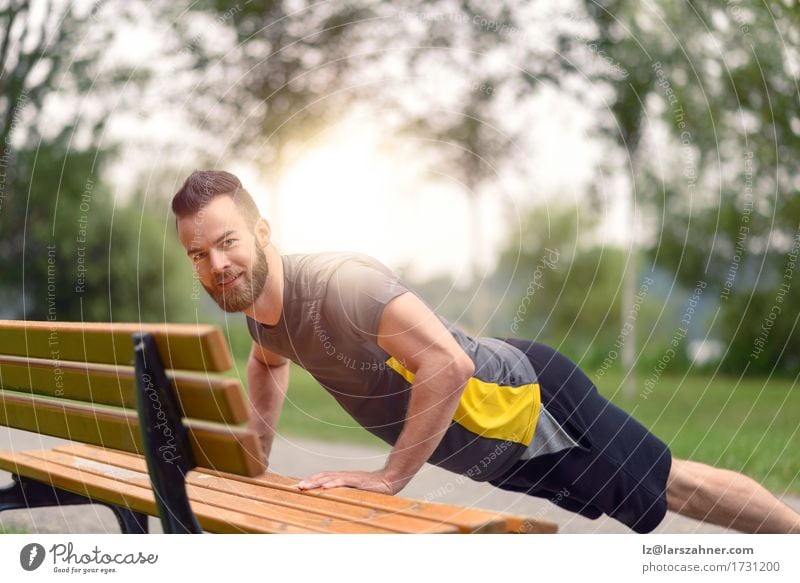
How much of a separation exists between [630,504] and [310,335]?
3.26 feet

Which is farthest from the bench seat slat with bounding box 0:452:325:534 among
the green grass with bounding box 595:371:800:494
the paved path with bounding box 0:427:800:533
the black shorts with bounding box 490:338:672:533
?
the green grass with bounding box 595:371:800:494

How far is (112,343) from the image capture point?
195cm

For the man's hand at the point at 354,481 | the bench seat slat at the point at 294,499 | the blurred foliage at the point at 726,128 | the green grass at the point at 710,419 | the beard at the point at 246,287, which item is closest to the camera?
the bench seat slat at the point at 294,499

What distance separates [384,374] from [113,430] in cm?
72

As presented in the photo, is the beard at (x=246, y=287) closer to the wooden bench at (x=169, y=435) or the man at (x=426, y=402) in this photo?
the man at (x=426, y=402)

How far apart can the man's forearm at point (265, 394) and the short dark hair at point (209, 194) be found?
18.4 inches

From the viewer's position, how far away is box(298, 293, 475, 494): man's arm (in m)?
2.20

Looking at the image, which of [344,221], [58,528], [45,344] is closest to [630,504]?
[344,221]

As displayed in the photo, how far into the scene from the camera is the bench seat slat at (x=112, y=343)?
5.50ft

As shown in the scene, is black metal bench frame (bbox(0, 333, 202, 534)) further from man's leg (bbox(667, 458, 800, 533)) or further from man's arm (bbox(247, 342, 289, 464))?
man's leg (bbox(667, 458, 800, 533))

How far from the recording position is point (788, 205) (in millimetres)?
3576

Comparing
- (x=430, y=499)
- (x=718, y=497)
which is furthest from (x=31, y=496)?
(x=718, y=497)

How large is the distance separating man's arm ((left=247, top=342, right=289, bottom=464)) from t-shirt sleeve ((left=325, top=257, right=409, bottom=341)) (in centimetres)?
39

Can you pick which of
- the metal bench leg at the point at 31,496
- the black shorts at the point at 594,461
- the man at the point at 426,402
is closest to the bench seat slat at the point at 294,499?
the metal bench leg at the point at 31,496
